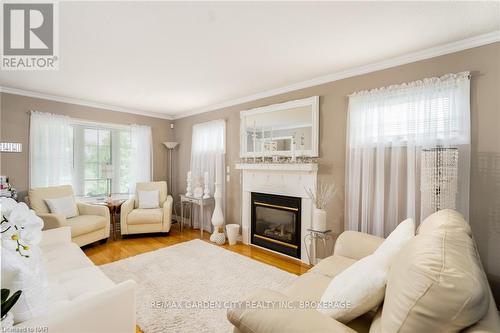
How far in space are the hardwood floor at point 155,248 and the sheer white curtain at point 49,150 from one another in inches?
52.0

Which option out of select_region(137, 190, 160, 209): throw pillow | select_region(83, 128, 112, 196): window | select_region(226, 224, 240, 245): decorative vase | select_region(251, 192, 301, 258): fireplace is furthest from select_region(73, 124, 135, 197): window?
select_region(251, 192, 301, 258): fireplace

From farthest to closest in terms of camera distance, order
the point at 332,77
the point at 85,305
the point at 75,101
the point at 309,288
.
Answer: the point at 75,101 < the point at 332,77 < the point at 309,288 < the point at 85,305

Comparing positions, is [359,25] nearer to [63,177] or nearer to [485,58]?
[485,58]

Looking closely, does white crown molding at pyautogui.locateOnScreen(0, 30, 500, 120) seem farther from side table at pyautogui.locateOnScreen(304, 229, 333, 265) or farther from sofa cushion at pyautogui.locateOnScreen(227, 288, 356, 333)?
sofa cushion at pyautogui.locateOnScreen(227, 288, 356, 333)

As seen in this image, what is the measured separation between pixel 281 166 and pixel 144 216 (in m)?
2.53

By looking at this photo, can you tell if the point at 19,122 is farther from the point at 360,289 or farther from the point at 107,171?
the point at 360,289

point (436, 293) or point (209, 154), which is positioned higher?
point (209, 154)

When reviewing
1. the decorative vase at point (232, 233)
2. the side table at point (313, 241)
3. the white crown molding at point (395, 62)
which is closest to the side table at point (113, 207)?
the decorative vase at point (232, 233)

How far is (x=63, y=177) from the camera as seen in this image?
4000 mm

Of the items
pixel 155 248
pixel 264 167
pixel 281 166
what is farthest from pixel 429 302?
pixel 155 248

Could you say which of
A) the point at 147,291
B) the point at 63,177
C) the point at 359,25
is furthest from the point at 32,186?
the point at 359,25

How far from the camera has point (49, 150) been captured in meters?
3.85

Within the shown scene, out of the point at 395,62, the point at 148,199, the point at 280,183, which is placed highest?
the point at 395,62

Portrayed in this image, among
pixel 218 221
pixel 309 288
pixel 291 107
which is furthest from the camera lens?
pixel 218 221
